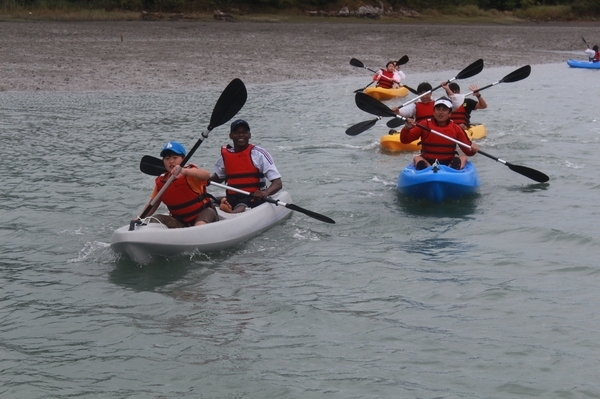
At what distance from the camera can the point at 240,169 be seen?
975 cm

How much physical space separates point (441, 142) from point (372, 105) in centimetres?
101

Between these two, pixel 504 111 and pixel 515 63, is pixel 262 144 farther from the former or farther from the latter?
pixel 515 63

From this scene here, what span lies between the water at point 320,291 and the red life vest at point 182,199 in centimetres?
49

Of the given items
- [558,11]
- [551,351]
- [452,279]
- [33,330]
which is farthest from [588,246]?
[558,11]

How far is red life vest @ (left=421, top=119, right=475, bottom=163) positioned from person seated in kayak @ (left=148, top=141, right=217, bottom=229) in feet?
10.9

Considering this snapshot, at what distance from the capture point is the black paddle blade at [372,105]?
37.6 ft

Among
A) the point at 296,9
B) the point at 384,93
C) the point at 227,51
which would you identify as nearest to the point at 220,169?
the point at 384,93

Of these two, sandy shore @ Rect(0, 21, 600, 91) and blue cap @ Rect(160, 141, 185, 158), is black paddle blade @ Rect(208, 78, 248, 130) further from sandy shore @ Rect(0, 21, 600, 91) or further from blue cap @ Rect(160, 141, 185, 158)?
sandy shore @ Rect(0, 21, 600, 91)

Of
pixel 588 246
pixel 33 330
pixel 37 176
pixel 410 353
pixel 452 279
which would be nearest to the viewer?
pixel 410 353

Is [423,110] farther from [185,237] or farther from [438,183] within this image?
[185,237]

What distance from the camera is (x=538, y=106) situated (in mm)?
19922

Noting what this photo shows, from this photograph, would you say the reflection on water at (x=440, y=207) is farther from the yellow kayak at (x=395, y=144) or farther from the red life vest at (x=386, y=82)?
the red life vest at (x=386, y=82)

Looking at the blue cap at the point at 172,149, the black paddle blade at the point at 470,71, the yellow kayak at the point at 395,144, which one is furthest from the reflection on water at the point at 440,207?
the black paddle blade at the point at 470,71

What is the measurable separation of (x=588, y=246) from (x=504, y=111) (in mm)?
10441
